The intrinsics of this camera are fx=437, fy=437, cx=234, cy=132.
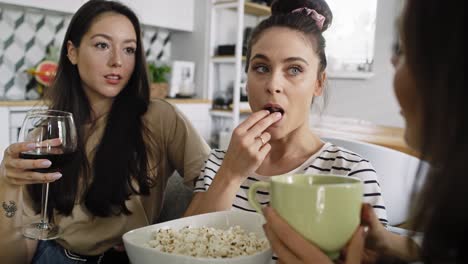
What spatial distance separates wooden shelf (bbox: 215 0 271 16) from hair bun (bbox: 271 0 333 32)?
270cm

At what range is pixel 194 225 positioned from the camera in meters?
0.72

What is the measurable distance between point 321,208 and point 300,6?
899 mm

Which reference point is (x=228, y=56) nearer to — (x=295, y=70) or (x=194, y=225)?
(x=295, y=70)

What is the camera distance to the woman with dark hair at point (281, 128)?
89cm

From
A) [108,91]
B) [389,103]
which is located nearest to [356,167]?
[108,91]

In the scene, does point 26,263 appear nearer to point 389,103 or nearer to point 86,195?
point 86,195

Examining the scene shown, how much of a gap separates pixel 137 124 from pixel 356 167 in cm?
69

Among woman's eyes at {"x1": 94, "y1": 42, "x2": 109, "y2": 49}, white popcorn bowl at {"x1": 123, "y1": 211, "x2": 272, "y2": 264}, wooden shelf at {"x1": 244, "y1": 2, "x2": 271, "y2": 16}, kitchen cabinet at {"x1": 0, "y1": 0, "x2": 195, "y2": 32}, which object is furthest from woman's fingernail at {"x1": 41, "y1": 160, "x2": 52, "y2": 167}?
wooden shelf at {"x1": 244, "y1": 2, "x2": 271, "y2": 16}

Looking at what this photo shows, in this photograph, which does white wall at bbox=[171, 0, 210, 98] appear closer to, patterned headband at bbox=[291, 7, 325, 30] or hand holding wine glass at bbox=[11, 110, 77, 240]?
patterned headband at bbox=[291, 7, 325, 30]

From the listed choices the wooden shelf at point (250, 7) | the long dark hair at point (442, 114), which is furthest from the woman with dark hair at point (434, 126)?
the wooden shelf at point (250, 7)

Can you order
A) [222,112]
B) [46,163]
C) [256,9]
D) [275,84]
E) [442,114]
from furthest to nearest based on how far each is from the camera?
1. [256,9]
2. [222,112]
3. [275,84]
4. [46,163]
5. [442,114]

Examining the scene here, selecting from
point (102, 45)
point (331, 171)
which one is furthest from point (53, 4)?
point (331, 171)

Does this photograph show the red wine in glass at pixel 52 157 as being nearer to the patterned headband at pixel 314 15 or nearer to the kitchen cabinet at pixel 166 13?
the patterned headband at pixel 314 15

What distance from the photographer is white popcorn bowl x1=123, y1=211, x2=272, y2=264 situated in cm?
56
